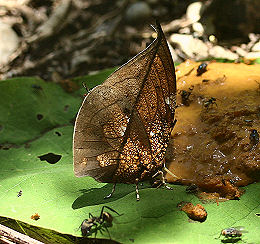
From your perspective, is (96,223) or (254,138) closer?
(96,223)

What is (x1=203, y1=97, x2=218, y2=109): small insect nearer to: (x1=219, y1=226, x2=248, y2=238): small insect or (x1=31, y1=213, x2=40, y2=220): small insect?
(x1=219, y1=226, x2=248, y2=238): small insect

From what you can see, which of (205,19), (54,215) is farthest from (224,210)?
(205,19)

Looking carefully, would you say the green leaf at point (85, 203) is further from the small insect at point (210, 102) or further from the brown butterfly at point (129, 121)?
the small insect at point (210, 102)

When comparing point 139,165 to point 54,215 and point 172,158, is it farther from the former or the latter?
point 54,215

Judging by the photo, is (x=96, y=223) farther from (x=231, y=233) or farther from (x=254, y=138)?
(x=254, y=138)

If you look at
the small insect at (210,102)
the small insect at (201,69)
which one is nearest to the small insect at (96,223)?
the small insect at (210,102)

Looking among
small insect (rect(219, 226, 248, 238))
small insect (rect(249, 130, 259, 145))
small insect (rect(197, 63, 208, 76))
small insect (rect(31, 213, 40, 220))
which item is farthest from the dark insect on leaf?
small insect (rect(197, 63, 208, 76))

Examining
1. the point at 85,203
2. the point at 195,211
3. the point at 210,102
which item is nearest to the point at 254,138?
the point at 210,102
